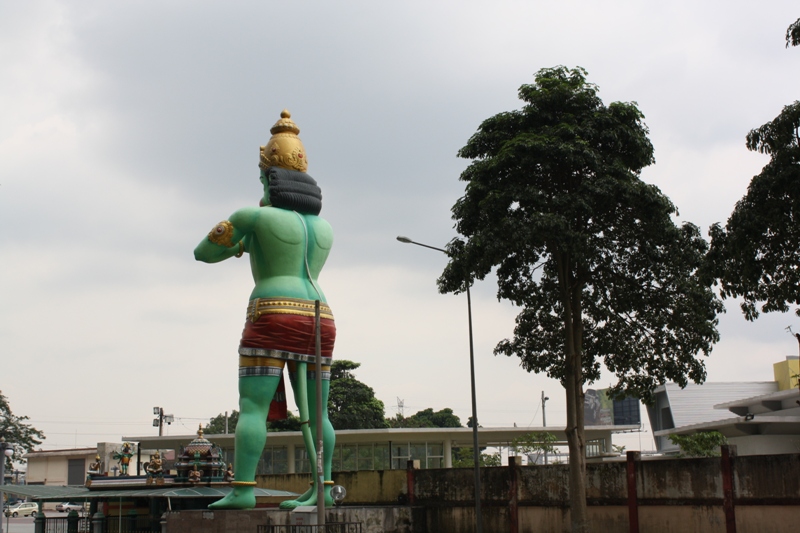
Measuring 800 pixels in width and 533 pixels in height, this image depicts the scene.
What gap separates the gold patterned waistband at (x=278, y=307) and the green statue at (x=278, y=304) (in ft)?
0.07

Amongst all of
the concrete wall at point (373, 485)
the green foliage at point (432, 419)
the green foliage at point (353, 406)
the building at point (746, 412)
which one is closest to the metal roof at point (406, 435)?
the building at point (746, 412)

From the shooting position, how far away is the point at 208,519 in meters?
20.0

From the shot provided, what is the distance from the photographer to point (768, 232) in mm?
17000

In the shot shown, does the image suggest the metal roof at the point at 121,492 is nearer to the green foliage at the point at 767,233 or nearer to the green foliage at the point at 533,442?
the green foliage at the point at 767,233

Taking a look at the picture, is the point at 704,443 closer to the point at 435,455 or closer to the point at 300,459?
the point at 435,455

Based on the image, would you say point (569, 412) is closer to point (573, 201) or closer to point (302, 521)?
point (573, 201)

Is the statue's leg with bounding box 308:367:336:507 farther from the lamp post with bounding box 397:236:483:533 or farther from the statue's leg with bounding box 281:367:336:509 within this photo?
the lamp post with bounding box 397:236:483:533

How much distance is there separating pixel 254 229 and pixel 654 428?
57.0 m

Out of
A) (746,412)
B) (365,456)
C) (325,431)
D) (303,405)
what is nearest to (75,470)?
(365,456)

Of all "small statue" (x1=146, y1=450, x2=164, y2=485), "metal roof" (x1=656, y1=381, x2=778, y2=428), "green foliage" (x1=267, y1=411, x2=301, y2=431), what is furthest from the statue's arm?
"metal roof" (x1=656, y1=381, x2=778, y2=428)

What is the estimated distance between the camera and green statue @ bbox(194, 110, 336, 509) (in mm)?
19578

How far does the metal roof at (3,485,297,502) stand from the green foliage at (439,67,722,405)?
8.00 metres

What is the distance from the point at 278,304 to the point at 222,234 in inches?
81.4

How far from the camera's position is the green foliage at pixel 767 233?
16.4 m
